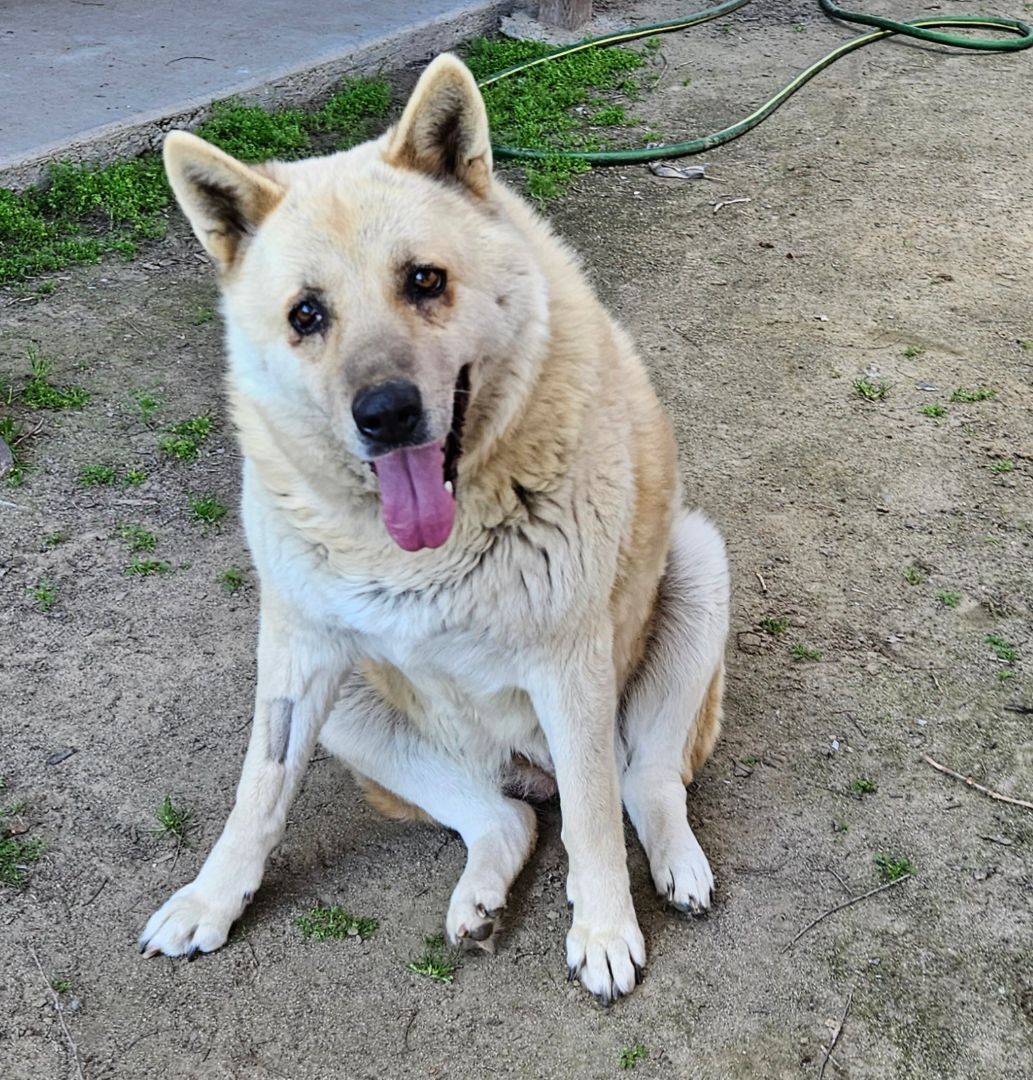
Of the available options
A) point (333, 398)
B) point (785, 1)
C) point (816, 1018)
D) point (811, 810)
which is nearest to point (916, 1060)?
point (816, 1018)

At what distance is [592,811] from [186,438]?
7.99 ft

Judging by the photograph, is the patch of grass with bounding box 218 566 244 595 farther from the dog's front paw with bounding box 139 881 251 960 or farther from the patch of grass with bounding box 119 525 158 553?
the dog's front paw with bounding box 139 881 251 960

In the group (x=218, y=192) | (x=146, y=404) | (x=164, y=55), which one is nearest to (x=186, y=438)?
(x=146, y=404)

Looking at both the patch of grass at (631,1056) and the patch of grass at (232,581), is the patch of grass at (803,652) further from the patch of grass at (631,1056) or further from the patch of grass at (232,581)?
the patch of grass at (232,581)

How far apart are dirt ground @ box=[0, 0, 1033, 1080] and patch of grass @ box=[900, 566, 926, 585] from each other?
0.7 inches

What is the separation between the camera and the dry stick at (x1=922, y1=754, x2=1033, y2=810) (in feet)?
9.36

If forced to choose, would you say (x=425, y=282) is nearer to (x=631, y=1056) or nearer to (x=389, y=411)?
(x=389, y=411)

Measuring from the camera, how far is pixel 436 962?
2531mm

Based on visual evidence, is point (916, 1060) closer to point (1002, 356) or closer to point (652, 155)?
point (1002, 356)

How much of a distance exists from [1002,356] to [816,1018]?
3108mm

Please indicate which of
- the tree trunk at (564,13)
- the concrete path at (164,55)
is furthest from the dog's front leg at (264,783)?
the tree trunk at (564,13)

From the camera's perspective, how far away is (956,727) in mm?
3084

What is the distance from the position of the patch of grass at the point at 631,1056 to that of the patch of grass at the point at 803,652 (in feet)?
4.35

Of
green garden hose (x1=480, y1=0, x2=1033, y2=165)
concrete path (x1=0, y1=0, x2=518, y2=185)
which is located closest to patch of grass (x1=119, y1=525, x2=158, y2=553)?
concrete path (x1=0, y1=0, x2=518, y2=185)
